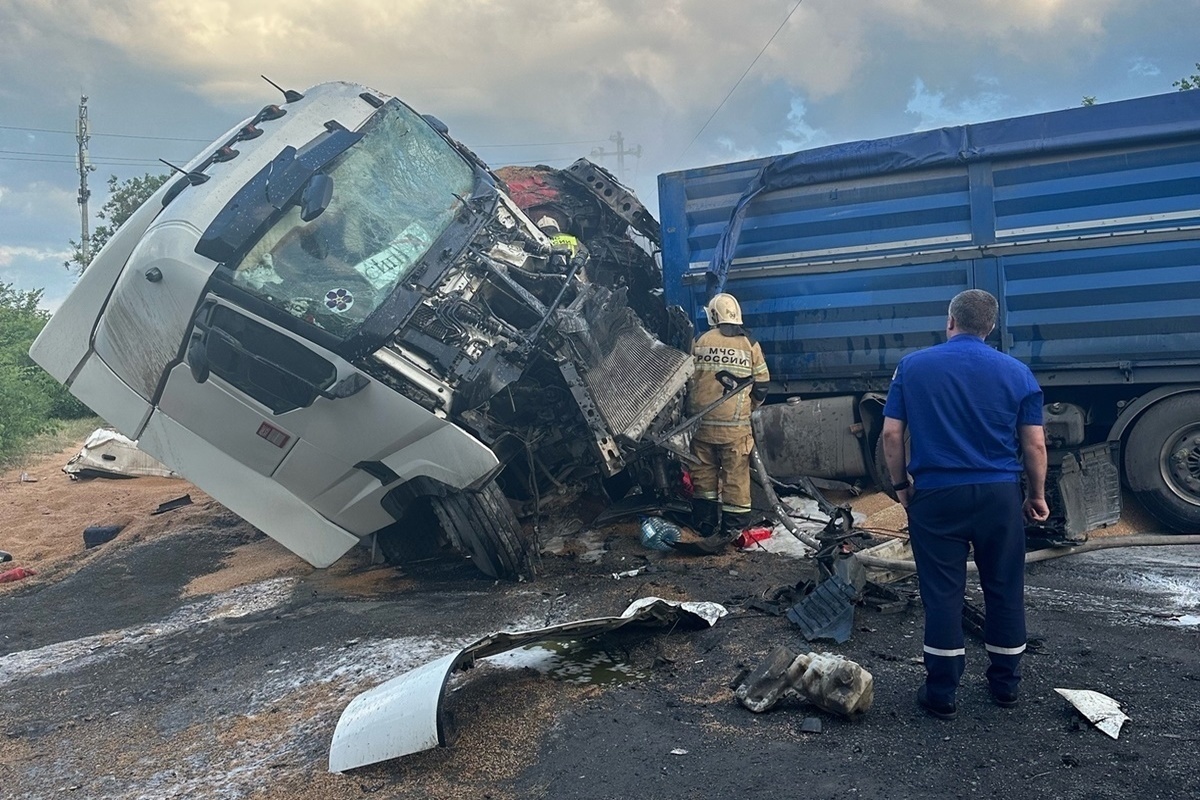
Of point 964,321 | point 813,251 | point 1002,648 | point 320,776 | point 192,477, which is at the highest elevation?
point 813,251

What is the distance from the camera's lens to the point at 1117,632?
367cm

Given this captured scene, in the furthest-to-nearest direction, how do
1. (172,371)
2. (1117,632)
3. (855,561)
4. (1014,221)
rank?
(1014,221)
(172,371)
(855,561)
(1117,632)

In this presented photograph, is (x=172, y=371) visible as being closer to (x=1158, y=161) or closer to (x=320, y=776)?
(x=320, y=776)

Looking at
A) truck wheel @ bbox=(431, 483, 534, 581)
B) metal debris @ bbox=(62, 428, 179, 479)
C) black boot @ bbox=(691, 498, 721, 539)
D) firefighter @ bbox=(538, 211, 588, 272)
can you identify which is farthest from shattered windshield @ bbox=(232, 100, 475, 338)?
metal debris @ bbox=(62, 428, 179, 479)

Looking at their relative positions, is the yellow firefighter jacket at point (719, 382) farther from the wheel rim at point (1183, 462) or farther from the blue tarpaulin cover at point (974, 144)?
the wheel rim at point (1183, 462)

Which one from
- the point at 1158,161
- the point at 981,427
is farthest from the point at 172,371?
the point at 1158,161

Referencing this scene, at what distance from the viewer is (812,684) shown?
301 centimetres

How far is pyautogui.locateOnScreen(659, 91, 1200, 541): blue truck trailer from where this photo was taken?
5.22 m

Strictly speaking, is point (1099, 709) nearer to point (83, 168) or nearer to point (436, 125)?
point (436, 125)

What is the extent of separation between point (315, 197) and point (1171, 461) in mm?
A: 4950

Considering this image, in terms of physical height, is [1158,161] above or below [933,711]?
above

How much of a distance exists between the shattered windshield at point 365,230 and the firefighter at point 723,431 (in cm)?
178

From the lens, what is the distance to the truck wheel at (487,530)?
15.3 ft

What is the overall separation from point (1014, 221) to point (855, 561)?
2.85 m
